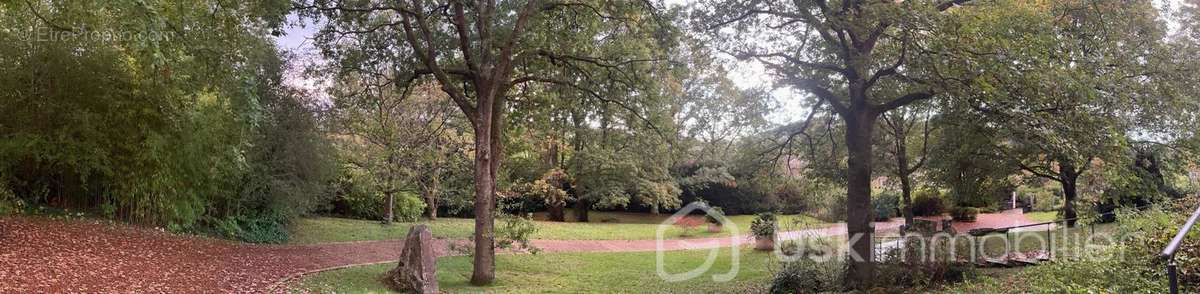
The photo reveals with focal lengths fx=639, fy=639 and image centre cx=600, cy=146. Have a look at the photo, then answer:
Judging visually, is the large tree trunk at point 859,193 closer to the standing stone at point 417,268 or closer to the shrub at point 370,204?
the standing stone at point 417,268

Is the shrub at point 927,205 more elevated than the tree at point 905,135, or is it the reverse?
the tree at point 905,135

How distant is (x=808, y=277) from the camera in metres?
9.19

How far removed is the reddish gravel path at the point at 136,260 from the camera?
23.0ft

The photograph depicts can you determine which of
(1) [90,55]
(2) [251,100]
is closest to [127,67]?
(1) [90,55]

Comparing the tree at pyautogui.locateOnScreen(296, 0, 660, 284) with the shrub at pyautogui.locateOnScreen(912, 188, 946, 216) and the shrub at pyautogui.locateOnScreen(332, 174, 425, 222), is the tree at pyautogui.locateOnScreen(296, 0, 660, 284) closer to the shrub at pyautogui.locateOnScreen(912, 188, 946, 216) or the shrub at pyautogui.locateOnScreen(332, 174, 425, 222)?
the shrub at pyautogui.locateOnScreen(332, 174, 425, 222)

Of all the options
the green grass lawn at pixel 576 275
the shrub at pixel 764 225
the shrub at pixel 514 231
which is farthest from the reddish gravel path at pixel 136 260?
the shrub at pixel 764 225

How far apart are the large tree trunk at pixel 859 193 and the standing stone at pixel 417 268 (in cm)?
604

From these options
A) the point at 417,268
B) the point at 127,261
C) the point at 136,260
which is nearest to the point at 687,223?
the point at 417,268

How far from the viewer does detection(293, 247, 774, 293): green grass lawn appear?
31.4 feet

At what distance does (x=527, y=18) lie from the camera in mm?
10289

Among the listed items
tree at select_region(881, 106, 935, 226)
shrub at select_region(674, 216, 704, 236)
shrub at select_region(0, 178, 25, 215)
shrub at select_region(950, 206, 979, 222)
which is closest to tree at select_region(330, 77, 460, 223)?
shrub at select_region(0, 178, 25, 215)

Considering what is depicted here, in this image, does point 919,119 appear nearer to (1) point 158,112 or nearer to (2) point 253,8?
(2) point 253,8

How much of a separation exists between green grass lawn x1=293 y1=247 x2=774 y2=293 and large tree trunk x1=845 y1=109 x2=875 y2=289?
1435 millimetres

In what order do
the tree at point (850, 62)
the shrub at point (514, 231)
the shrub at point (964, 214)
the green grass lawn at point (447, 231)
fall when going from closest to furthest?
the tree at point (850, 62) < the shrub at point (514, 231) < the green grass lawn at point (447, 231) < the shrub at point (964, 214)
